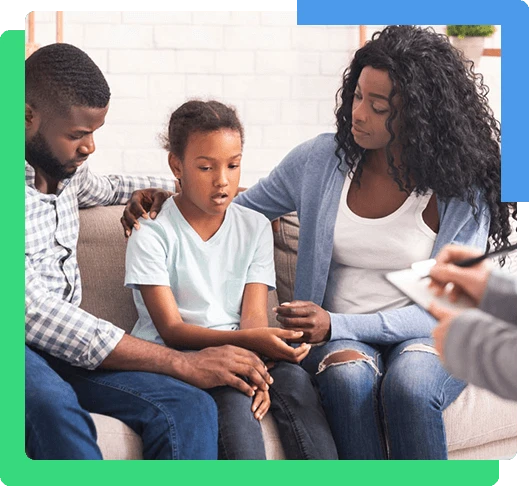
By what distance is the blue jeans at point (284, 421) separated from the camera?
1538mm

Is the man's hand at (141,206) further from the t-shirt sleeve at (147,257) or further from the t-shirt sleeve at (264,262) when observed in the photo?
the t-shirt sleeve at (264,262)

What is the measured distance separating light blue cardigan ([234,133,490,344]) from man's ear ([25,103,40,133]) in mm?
391

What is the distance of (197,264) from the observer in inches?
64.6

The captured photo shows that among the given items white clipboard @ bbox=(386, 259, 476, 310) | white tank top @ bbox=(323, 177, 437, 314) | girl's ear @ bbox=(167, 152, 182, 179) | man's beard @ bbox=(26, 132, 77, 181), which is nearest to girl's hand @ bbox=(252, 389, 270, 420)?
white tank top @ bbox=(323, 177, 437, 314)

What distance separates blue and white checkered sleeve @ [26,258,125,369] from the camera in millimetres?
1582

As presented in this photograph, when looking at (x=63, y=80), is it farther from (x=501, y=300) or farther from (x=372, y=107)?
(x=501, y=300)

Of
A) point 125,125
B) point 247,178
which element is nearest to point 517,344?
point 247,178

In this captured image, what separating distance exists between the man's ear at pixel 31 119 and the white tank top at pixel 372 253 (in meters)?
0.57

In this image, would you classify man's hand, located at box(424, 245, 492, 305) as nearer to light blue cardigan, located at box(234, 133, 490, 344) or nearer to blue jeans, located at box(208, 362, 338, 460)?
light blue cardigan, located at box(234, 133, 490, 344)

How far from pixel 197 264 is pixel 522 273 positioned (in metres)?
0.58

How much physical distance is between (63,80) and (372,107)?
55 centimetres

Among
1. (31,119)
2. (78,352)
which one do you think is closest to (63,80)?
(31,119)
